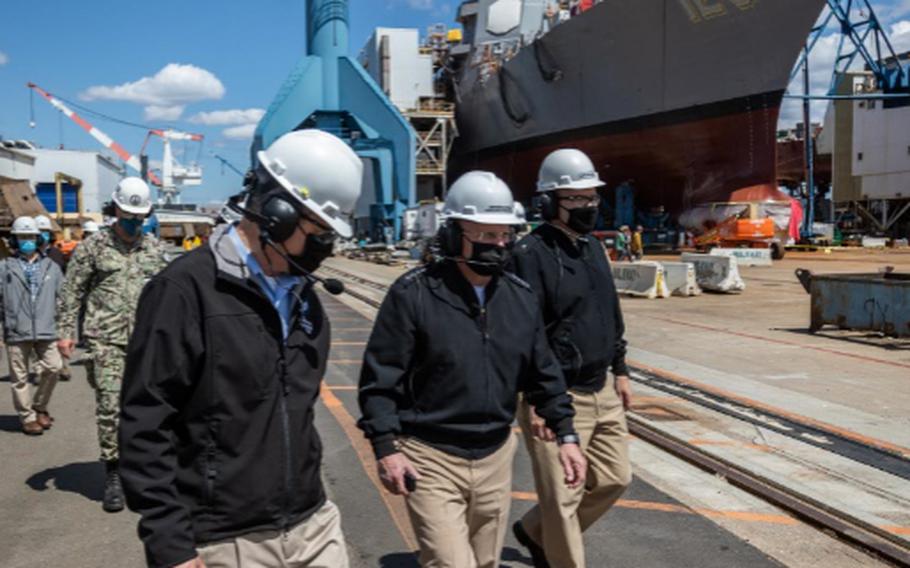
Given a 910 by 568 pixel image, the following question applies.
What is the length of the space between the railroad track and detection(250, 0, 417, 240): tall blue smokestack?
98.1ft

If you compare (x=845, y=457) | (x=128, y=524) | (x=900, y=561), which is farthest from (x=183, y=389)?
(x=845, y=457)

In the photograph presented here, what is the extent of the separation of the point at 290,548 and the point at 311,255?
2.61 ft

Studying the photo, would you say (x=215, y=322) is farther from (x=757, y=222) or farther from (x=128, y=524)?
(x=757, y=222)

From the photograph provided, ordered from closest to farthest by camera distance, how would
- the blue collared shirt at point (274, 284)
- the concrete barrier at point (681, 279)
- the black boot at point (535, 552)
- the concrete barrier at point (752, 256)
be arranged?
the blue collared shirt at point (274, 284), the black boot at point (535, 552), the concrete barrier at point (681, 279), the concrete barrier at point (752, 256)

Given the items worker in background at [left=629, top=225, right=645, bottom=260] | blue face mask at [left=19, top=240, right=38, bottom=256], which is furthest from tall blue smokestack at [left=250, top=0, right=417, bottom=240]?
Result: blue face mask at [left=19, top=240, right=38, bottom=256]

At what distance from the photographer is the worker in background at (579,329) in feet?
11.8

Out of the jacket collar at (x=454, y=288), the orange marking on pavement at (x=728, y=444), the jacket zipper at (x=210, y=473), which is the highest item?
the jacket collar at (x=454, y=288)

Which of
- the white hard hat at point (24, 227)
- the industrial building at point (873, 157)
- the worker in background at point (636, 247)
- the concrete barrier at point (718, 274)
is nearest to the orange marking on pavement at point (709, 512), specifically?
the white hard hat at point (24, 227)

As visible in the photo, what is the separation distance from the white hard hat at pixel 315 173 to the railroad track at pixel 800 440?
3316 millimetres

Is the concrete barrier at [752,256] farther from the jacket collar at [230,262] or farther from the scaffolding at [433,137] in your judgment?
the jacket collar at [230,262]

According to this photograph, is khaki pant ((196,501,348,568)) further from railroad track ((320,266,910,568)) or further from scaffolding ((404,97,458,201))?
scaffolding ((404,97,458,201))

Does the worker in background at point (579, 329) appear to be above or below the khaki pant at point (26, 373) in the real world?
above

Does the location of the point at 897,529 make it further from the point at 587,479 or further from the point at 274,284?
the point at 274,284

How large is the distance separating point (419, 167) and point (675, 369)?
41.1 metres
